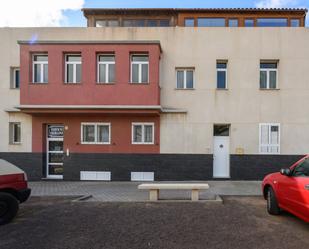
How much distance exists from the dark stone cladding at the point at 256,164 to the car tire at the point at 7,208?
909cm

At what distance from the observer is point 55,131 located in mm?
12062

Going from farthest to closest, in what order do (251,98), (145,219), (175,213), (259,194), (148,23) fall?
(148,23)
(251,98)
(259,194)
(175,213)
(145,219)

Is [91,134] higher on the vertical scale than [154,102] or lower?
lower

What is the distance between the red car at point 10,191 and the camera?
232 inches

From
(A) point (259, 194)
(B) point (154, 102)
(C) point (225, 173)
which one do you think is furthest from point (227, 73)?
(A) point (259, 194)

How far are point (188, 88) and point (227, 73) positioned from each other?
204cm

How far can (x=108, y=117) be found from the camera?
11648mm

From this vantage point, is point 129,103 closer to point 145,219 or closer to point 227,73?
point 227,73

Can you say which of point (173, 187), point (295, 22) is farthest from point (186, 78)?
point (295, 22)

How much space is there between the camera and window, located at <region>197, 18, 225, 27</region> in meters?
19.6

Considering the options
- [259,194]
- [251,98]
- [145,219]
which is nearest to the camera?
[145,219]

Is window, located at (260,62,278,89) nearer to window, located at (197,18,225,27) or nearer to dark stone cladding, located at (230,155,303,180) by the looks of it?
dark stone cladding, located at (230,155,303,180)

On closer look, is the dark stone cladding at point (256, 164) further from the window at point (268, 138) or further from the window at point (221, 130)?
the window at point (221, 130)

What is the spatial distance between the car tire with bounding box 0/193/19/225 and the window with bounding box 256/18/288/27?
67.6 feet
